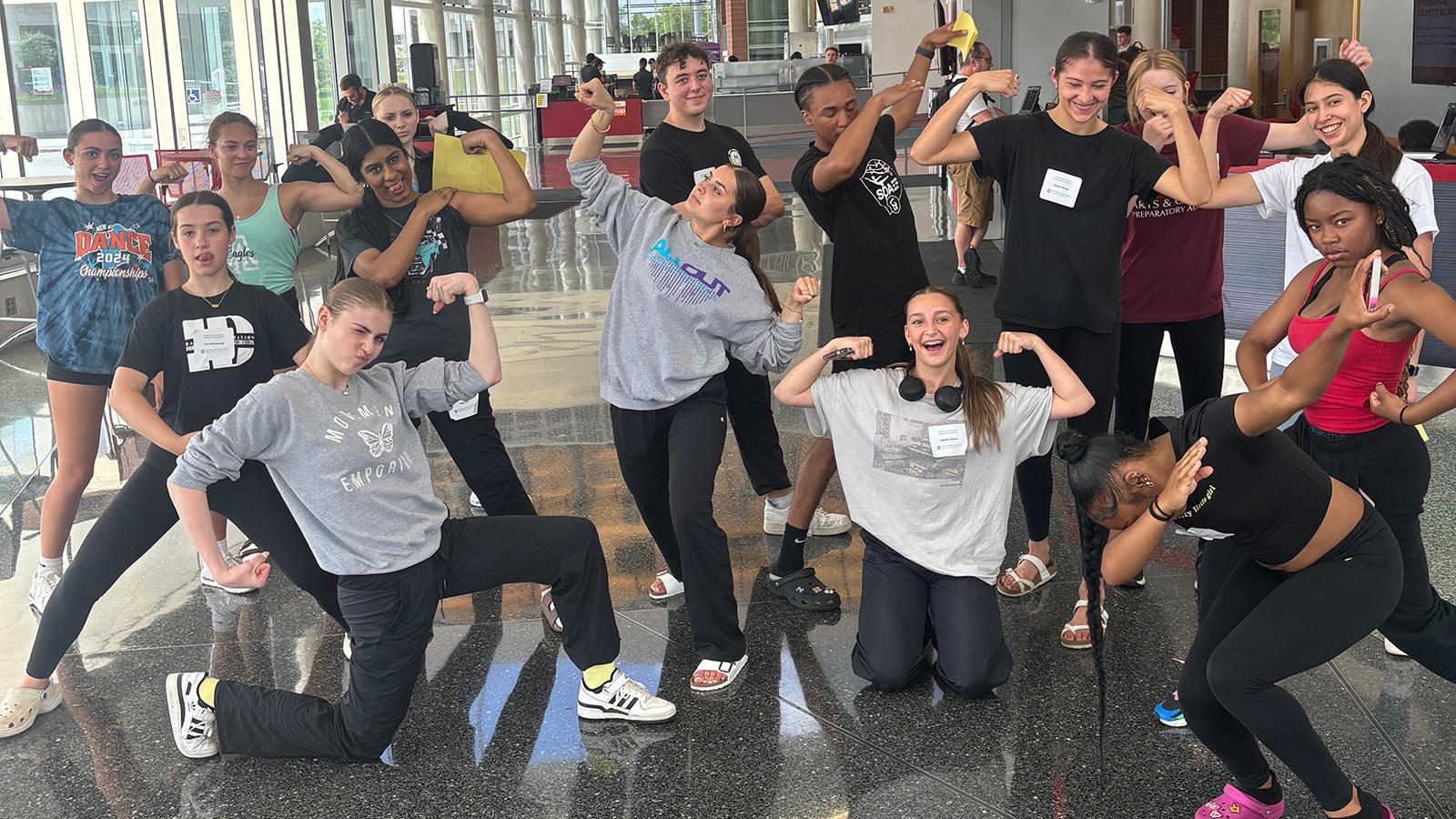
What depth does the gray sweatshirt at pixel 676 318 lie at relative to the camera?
3.48 metres

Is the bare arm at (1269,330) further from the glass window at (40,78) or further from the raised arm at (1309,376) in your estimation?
the glass window at (40,78)

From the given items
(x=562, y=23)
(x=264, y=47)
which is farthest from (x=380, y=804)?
(x=562, y=23)

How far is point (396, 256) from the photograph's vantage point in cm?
371

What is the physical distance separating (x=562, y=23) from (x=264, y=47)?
31.6 m

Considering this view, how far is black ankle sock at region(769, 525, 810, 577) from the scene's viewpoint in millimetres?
3923

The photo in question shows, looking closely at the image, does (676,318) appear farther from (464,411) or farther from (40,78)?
(40,78)

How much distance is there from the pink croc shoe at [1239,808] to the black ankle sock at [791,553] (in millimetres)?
1586

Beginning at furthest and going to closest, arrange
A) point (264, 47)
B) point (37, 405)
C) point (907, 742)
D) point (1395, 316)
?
point (264, 47), point (37, 405), point (907, 742), point (1395, 316)

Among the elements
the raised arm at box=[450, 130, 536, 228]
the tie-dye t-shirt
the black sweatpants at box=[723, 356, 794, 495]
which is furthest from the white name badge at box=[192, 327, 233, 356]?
the black sweatpants at box=[723, 356, 794, 495]

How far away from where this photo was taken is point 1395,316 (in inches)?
103

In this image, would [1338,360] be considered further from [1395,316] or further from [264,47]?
[264,47]

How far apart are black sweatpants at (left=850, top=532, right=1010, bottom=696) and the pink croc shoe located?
700 mm

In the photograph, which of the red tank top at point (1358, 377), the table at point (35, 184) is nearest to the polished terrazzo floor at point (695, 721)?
the red tank top at point (1358, 377)

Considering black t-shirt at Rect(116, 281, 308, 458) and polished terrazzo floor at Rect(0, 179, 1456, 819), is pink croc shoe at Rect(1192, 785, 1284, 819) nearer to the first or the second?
polished terrazzo floor at Rect(0, 179, 1456, 819)
